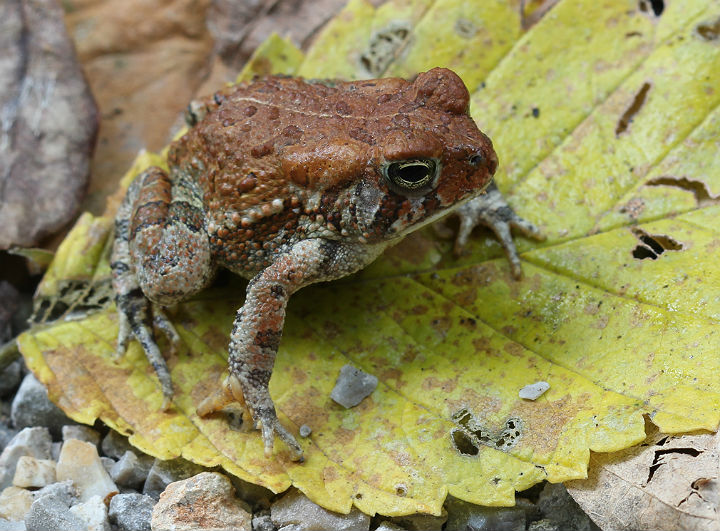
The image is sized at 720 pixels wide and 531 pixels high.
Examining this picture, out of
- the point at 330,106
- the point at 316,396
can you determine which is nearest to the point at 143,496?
the point at 316,396

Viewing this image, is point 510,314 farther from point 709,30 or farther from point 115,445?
point 115,445

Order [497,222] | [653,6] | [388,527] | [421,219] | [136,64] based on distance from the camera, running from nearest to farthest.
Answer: [388,527], [421,219], [497,222], [653,6], [136,64]

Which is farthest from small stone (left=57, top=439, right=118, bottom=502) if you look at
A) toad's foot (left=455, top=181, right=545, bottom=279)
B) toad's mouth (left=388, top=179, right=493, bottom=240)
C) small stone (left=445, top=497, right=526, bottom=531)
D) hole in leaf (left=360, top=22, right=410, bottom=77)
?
hole in leaf (left=360, top=22, right=410, bottom=77)

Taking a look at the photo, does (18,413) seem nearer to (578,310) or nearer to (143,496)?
(143,496)

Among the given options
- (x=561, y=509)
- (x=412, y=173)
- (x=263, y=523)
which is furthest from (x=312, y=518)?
(x=412, y=173)

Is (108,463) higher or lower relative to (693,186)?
lower

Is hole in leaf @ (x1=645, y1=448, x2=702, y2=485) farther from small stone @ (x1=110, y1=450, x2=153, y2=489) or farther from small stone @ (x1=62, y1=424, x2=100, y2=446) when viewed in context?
small stone @ (x1=62, y1=424, x2=100, y2=446)

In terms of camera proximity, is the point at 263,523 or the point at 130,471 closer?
the point at 263,523
